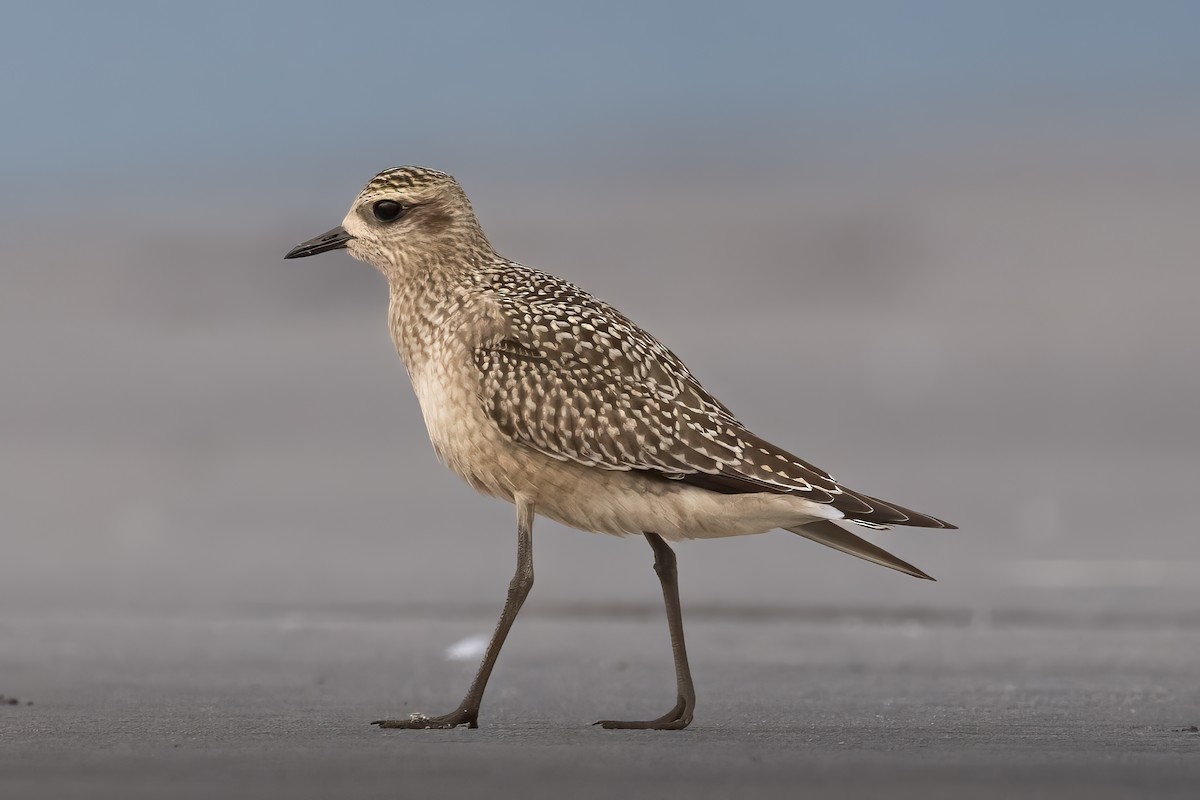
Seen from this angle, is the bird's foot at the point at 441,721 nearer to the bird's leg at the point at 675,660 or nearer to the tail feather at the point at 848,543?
the bird's leg at the point at 675,660

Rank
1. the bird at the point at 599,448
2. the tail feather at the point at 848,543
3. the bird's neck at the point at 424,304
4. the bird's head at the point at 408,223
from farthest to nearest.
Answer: the bird's head at the point at 408,223
the bird's neck at the point at 424,304
the tail feather at the point at 848,543
the bird at the point at 599,448

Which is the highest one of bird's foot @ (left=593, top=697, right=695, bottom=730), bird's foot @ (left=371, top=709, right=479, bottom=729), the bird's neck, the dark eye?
the dark eye

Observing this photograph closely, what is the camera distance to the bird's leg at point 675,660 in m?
7.09

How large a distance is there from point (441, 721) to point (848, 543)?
183 cm

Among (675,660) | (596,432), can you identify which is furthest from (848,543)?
(596,432)

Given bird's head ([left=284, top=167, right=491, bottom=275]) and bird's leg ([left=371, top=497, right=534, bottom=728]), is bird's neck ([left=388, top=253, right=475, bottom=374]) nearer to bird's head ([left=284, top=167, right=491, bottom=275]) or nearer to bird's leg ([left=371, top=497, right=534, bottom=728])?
bird's head ([left=284, top=167, right=491, bottom=275])

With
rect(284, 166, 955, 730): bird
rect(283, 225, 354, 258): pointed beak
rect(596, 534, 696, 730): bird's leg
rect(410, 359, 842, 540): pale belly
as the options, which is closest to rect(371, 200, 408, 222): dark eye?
rect(283, 225, 354, 258): pointed beak

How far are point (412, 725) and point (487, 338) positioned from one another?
157cm

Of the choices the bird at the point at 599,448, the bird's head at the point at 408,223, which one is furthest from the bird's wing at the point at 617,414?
the bird's head at the point at 408,223

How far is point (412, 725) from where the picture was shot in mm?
6938

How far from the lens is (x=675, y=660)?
7.55 metres

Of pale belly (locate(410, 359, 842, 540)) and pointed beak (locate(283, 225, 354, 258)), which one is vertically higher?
pointed beak (locate(283, 225, 354, 258))

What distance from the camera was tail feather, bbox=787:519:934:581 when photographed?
25.0 ft

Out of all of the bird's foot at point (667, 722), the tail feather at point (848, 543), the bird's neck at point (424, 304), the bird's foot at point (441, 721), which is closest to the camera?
the bird's foot at point (441, 721)
